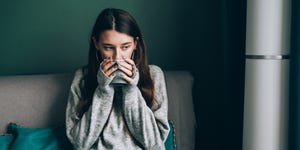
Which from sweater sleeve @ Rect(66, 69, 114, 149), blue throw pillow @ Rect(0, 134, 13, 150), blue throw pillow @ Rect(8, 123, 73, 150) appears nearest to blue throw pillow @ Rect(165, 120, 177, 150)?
sweater sleeve @ Rect(66, 69, 114, 149)

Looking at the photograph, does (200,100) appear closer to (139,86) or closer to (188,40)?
(188,40)

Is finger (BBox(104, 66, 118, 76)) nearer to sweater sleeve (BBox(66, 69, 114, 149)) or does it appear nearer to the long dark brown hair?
sweater sleeve (BBox(66, 69, 114, 149))

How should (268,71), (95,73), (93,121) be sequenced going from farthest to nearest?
(95,73) < (93,121) < (268,71)

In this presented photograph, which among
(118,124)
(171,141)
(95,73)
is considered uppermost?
(95,73)

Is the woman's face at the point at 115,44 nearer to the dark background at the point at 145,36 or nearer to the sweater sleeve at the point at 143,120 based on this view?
the sweater sleeve at the point at 143,120

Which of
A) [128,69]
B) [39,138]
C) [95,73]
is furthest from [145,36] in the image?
[39,138]

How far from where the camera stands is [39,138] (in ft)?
4.35

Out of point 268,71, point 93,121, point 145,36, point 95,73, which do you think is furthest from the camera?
point 145,36

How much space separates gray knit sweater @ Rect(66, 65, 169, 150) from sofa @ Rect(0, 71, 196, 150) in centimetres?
16

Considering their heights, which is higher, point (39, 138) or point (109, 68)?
point (109, 68)

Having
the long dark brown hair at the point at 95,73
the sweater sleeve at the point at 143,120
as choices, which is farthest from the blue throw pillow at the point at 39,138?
the sweater sleeve at the point at 143,120

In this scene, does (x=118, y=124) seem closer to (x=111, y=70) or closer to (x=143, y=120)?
(x=143, y=120)

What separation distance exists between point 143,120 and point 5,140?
57 cm

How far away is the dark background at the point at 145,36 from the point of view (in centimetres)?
167
